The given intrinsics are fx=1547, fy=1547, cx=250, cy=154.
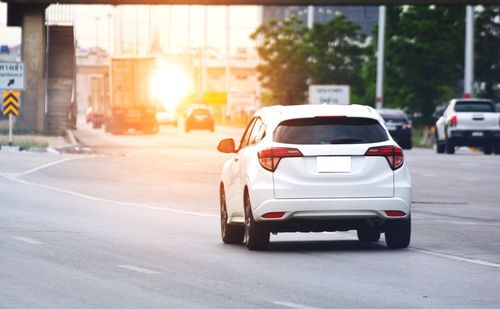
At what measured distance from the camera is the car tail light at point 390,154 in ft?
51.8

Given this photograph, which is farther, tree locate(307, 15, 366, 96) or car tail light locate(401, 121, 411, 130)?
tree locate(307, 15, 366, 96)

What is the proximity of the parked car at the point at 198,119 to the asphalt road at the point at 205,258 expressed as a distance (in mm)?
60948

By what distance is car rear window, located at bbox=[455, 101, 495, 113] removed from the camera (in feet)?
169

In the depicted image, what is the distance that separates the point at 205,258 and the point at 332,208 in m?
1.38

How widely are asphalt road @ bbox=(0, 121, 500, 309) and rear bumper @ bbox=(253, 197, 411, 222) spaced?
0.43 m

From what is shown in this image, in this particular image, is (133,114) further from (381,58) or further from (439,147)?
(439,147)

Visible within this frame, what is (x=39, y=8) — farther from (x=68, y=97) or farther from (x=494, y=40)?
(x=494, y=40)

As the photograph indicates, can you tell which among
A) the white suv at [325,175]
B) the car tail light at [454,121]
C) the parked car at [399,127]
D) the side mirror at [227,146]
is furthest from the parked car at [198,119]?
the white suv at [325,175]

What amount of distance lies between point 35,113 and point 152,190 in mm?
34792

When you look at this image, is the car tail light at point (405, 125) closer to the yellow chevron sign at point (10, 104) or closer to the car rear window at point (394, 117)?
the car rear window at point (394, 117)

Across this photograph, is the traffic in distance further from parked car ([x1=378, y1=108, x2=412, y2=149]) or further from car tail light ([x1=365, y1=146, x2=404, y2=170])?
parked car ([x1=378, y1=108, x2=412, y2=149])

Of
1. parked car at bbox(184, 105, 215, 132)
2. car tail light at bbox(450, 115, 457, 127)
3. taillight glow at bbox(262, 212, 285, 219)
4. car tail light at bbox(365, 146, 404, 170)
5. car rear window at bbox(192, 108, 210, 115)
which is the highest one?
car tail light at bbox(365, 146, 404, 170)

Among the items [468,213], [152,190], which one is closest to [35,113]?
[152,190]

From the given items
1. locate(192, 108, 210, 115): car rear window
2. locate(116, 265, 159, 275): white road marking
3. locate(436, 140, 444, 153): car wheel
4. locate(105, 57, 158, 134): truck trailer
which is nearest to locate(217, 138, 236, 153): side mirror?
locate(116, 265, 159, 275): white road marking
